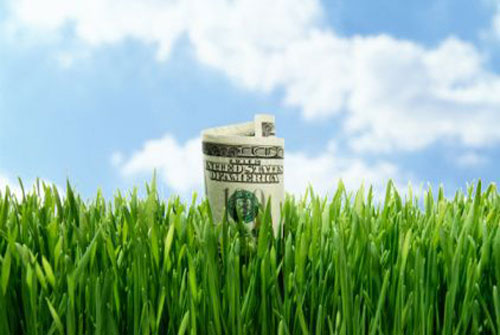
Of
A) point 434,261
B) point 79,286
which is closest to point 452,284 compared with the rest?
point 434,261

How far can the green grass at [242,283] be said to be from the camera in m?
1.55

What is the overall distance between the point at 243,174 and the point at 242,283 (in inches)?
11.8

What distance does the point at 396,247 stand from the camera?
188 cm

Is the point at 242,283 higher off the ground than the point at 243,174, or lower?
lower

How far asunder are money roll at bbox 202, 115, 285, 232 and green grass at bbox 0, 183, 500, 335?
0.21ft

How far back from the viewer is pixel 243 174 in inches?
71.5

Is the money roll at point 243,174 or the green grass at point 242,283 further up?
the money roll at point 243,174

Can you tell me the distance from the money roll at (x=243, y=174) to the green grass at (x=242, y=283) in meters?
0.06

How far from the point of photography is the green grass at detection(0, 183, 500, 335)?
1.55 metres

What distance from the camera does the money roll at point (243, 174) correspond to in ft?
5.92

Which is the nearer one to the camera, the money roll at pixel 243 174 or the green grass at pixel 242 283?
the green grass at pixel 242 283

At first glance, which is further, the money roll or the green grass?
the money roll

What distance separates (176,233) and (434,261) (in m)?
0.67

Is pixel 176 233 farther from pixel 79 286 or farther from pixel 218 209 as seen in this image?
pixel 79 286
